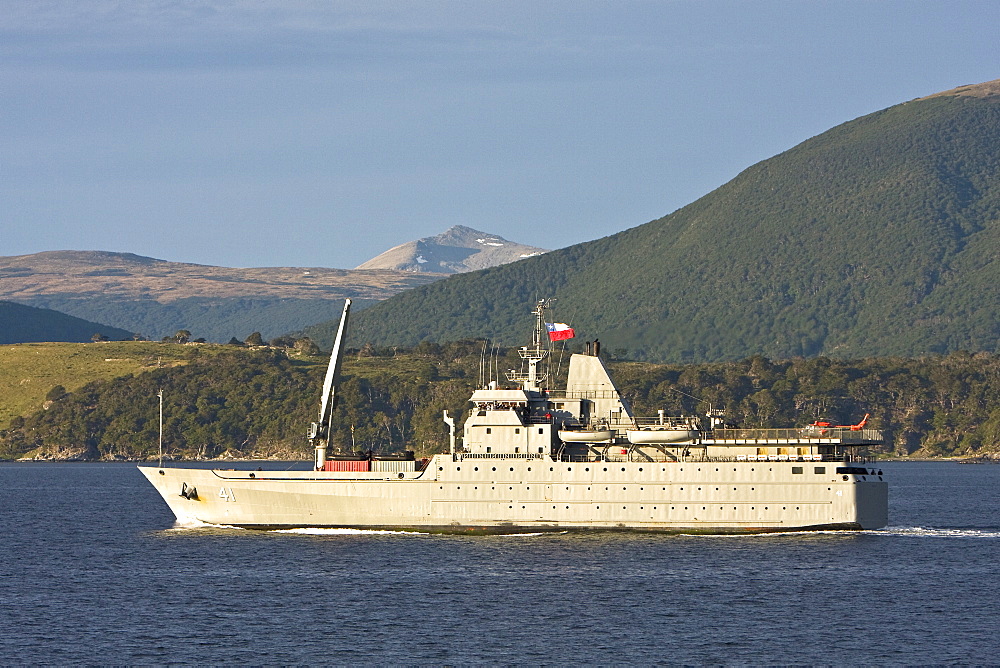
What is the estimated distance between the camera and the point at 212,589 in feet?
141

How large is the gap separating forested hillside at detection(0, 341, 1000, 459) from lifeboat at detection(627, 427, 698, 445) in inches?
3705

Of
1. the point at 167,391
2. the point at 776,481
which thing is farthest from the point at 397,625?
the point at 167,391

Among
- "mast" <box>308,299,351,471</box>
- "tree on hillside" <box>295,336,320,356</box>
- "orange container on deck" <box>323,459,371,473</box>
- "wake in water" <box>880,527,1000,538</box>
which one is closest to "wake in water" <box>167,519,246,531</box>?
"mast" <box>308,299,351,471</box>

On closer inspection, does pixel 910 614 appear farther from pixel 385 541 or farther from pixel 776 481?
pixel 385 541

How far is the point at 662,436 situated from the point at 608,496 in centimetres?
324

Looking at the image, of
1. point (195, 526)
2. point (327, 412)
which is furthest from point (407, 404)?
point (327, 412)

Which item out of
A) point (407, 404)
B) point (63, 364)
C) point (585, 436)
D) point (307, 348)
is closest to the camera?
point (585, 436)

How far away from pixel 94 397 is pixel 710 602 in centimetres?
13952

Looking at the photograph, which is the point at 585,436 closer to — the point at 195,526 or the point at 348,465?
the point at 348,465

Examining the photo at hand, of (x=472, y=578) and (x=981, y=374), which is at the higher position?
(x=981, y=374)

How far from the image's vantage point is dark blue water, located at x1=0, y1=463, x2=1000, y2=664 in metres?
34.9

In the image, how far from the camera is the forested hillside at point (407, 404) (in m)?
154

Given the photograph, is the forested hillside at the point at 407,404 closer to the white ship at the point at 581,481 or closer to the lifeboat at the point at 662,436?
the white ship at the point at 581,481

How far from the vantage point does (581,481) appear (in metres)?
52.0
